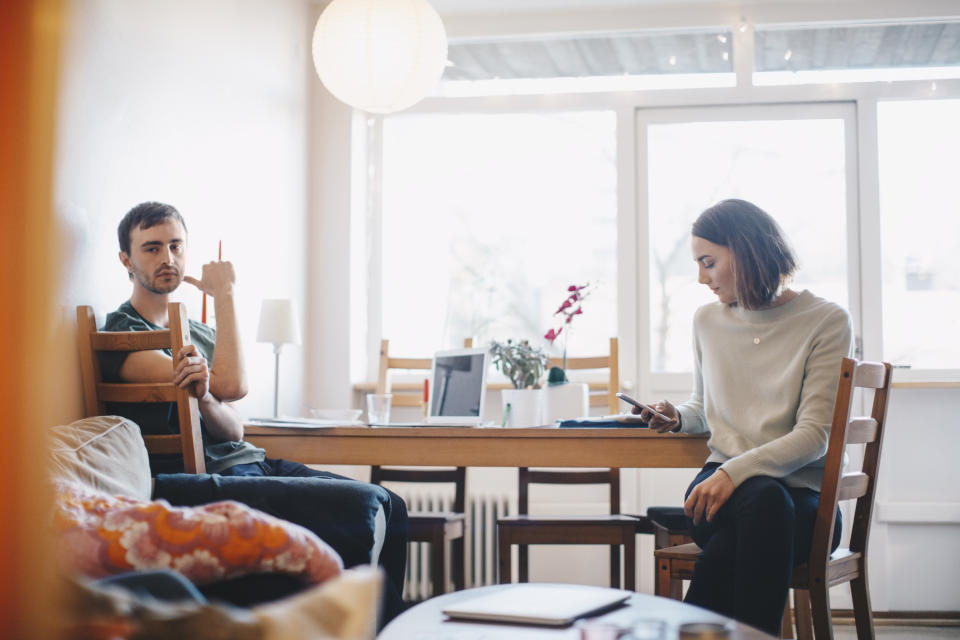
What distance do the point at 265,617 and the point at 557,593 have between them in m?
0.73

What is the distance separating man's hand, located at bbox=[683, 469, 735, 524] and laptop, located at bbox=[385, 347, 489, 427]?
2.75 feet

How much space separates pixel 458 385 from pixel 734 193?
1860mm

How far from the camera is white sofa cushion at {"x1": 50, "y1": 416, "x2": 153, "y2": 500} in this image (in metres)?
1.47

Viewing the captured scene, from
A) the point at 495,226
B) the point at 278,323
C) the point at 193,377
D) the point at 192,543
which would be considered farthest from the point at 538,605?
the point at 495,226

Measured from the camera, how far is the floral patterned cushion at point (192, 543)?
1189mm

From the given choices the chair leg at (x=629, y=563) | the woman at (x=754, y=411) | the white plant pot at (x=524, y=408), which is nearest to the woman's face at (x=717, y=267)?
the woman at (x=754, y=411)

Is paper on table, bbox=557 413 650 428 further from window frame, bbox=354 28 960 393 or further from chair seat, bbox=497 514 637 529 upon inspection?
window frame, bbox=354 28 960 393

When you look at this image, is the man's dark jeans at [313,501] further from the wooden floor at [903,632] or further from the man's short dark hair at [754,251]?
the wooden floor at [903,632]

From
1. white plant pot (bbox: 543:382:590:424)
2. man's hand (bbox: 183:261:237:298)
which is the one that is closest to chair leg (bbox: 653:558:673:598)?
white plant pot (bbox: 543:382:590:424)

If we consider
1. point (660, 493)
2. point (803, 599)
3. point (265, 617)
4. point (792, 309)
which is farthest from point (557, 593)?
point (660, 493)

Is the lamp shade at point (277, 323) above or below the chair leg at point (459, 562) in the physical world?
above

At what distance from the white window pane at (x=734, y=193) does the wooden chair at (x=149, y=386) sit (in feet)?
7.71

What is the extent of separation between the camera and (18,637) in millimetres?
547

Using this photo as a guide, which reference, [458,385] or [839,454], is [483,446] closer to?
[458,385]
